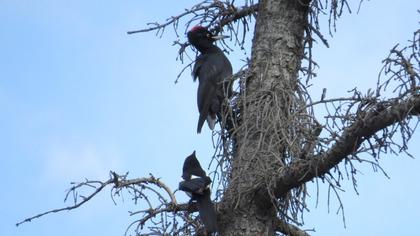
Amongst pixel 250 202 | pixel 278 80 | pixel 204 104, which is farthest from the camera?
pixel 204 104

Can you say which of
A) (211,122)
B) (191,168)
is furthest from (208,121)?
(191,168)

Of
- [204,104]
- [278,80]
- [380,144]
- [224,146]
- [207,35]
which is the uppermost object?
[207,35]

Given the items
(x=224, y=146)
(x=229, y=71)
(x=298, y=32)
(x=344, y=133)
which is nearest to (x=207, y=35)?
(x=229, y=71)

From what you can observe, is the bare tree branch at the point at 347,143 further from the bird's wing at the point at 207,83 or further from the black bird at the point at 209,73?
the bird's wing at the point at 207,83

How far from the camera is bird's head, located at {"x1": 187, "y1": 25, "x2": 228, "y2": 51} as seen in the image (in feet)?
24.2

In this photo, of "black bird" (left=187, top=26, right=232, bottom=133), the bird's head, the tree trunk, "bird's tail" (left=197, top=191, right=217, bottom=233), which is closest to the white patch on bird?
"black bird" (left=187, top=26, right=232, bottom=133)

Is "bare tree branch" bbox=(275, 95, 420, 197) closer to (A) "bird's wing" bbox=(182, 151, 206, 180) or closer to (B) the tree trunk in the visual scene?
(B) the tree trunk

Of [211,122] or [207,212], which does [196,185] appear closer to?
[207,212]

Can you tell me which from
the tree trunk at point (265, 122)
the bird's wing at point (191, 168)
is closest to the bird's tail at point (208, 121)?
the bird's wing at point (191, 168)

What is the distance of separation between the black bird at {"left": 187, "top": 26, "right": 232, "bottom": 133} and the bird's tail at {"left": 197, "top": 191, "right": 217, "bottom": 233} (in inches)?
47.1

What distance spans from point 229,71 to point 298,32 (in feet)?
3.07

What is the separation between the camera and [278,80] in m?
6.28

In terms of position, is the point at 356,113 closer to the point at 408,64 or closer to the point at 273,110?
the point at 408,64

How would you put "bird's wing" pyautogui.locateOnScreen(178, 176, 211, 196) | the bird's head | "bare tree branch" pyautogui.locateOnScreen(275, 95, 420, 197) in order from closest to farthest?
"bare tree branch" pyautogui.locateOnScreen(275, 95, 420, 197), "bird's wing" pyautogui.locateOnScreen(178, 176, 211, 196), the bird's head
